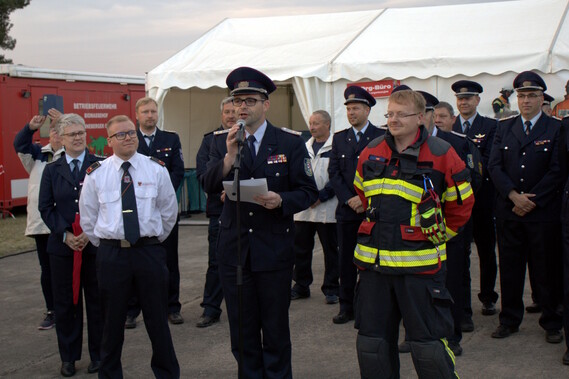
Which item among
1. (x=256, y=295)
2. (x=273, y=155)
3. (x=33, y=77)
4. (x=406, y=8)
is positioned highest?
(x=406, y=8)

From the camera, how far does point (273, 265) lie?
4625 mm

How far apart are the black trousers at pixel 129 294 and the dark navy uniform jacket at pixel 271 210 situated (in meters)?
0.52

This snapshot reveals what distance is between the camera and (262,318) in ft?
15.5

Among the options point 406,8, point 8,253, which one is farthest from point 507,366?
point 406,8

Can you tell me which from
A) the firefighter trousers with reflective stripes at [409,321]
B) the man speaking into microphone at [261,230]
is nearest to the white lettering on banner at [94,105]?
the man speaking into microphone at [261,230]

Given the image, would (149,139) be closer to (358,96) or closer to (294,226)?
(358,96)

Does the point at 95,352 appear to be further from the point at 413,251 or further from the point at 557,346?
the point at 557,346

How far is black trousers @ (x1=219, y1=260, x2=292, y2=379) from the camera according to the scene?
15.3ft

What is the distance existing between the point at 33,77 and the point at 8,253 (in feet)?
18.7

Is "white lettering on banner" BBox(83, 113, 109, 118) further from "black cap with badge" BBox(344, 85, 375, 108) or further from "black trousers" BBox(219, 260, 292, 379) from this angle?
"black trousers" BBox(219, 260, 292, 379)

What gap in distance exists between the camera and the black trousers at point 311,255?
25.5 ft

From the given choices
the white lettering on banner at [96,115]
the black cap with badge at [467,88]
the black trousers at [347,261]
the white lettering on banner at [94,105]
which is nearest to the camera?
the black trousers at [347,261]

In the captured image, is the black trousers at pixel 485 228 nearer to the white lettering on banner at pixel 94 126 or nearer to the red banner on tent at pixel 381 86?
the red banner on tent at pixel 381 86

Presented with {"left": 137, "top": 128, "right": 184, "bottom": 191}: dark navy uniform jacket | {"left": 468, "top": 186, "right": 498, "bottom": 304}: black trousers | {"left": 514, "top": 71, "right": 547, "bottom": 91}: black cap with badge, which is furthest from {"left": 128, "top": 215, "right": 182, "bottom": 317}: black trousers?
{"left": 514, "top": 71, "right": 547, "bottom": 91}: black cap with badge
